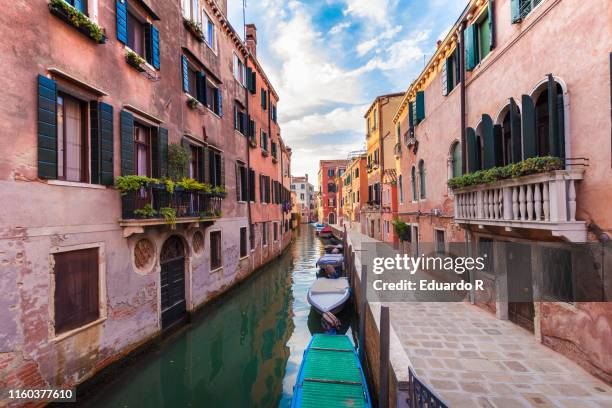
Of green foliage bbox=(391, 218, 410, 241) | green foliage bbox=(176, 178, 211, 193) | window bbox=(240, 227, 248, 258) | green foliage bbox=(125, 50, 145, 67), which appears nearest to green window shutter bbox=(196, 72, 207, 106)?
green foliage bbox=(125, 50, 145, 67)

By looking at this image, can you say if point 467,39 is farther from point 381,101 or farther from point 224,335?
point 381,101

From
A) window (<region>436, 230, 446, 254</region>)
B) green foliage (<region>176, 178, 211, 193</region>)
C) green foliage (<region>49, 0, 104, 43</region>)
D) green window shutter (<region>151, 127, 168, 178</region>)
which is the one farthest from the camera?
window (<region>436, 230, 446, 254</region>)

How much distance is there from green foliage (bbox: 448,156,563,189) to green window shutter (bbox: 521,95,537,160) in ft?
1.02

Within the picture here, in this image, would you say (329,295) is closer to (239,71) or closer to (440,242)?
(440,242)

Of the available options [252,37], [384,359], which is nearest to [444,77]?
[384,359]

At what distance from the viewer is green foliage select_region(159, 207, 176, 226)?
24.1 feet

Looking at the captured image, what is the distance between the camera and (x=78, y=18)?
5.57 metres

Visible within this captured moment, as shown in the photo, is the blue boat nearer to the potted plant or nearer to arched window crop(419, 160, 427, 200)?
arched window crop(419, 160, 427, 200)

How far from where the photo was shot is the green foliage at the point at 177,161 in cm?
846

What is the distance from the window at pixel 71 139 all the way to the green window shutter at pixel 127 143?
780 millimetres

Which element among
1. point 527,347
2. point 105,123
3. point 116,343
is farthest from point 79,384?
point 527,347

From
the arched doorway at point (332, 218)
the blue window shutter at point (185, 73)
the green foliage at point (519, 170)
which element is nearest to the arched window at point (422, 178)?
the green foliage at point (519, 170)

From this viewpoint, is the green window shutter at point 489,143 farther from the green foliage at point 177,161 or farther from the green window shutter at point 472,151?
the green foliage at point 177,161

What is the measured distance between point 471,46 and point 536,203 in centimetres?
503
